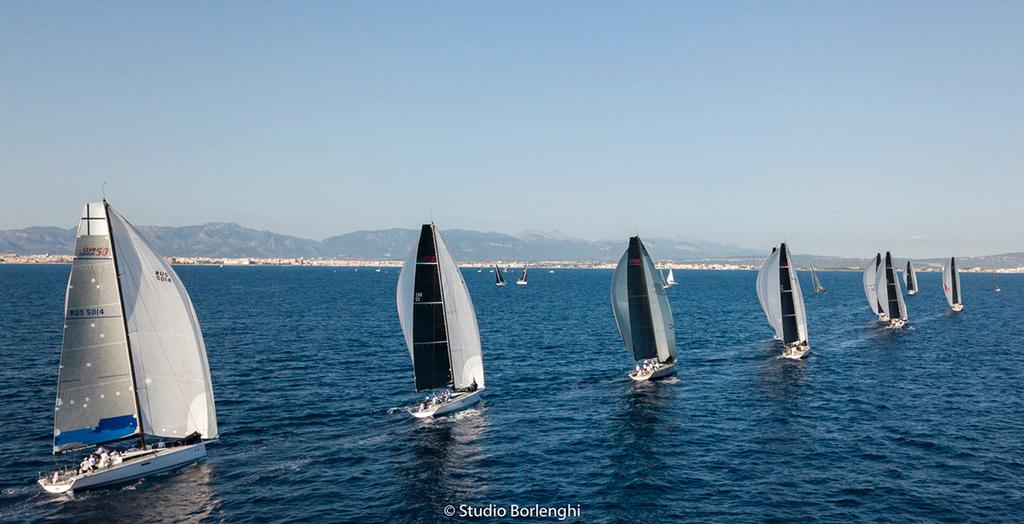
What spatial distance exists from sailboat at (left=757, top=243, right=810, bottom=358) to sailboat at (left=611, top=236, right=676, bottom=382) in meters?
18.2

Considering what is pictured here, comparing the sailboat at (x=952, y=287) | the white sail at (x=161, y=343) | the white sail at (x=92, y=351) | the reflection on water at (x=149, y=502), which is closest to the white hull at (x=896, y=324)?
the sailboat at (x=952, y=287)

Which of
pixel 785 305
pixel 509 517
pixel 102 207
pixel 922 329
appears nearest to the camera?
pixel 509 517

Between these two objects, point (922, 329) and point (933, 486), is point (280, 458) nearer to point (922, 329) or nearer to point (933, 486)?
point (933, 486)

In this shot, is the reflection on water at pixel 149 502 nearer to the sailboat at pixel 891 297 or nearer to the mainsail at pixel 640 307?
the mainsail at pixel 640 307

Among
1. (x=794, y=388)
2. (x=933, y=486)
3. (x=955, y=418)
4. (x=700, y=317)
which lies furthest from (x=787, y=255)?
(x=700, y=317)

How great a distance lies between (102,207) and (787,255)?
208ft

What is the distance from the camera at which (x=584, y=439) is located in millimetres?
38750

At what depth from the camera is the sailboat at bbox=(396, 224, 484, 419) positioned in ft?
144

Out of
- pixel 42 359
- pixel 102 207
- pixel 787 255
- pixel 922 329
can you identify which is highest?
pixel 102 207

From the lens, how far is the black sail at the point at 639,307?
2213 inches

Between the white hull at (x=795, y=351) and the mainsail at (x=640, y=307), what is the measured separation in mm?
17924

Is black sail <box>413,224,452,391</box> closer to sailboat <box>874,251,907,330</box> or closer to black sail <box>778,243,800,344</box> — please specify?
black sail <box>778,243,800,344</box>

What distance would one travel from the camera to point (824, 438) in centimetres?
3928

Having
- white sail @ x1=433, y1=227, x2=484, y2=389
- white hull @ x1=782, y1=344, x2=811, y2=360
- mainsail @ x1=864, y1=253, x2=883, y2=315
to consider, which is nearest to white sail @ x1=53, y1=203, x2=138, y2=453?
white sail @ x1=433, y1=227, x2=484, y2=389
